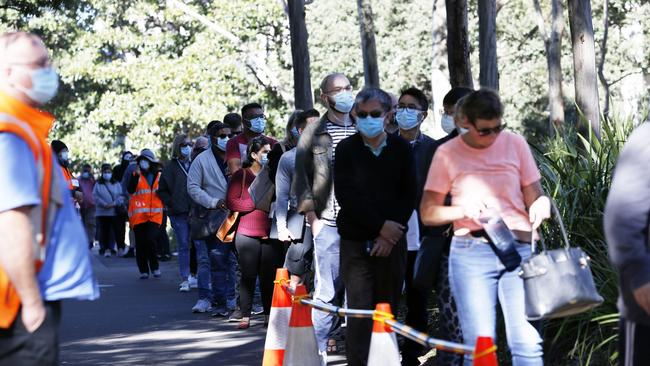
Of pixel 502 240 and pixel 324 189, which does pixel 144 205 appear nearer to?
pixel 324 189

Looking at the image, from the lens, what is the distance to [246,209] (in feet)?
43.5

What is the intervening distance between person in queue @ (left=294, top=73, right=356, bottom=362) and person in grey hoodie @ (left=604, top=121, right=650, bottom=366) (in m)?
4.53

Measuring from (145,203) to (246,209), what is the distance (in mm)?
7026

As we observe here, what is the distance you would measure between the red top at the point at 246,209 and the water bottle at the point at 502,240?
661 cm

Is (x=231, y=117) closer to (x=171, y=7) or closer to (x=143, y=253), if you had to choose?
(x=143, y=253)

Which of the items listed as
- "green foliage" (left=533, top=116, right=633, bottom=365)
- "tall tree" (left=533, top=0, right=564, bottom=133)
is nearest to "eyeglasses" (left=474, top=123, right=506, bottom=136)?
"green foliage" (left=533, top=116, right=633, bottom=365)

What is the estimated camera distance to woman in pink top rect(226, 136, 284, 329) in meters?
13.1

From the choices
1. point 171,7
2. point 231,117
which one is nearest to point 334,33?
point 171,7

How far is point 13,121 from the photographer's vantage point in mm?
4957

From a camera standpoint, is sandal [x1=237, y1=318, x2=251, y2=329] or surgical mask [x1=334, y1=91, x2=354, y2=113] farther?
sandal [x1=237, y1=318, x2=251, y2=329]

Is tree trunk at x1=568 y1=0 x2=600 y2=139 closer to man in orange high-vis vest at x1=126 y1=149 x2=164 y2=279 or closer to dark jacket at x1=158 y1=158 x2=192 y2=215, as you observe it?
dark jacket at x1=158 y1=158 x2=192 y2=215

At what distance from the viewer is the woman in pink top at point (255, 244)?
1312 centimetres

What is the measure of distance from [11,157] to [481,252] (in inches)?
109

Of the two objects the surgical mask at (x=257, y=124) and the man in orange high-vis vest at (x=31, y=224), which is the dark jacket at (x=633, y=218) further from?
the surgical mask at (x=257, y=124)
